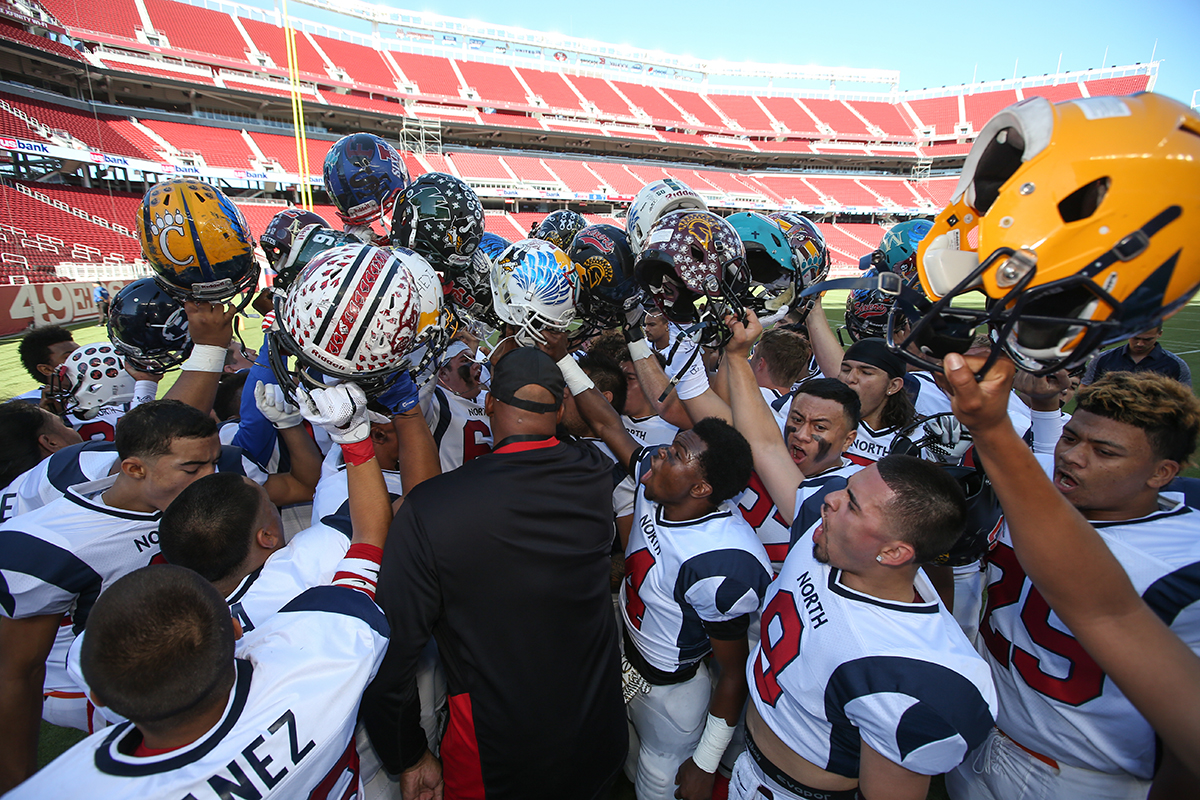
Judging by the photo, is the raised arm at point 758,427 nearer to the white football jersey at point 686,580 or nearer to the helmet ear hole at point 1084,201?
the white football jersey at point 686,580

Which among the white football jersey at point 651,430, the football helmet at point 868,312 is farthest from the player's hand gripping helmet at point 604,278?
the football helmet at point 868,312

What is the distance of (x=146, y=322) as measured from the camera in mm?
3180

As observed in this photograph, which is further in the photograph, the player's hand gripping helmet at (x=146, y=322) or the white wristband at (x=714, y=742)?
the player's hand gripping helmet at (x=146, y=322)

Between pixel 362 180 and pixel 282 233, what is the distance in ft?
1.79

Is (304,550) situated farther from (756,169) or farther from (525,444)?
(756,169)

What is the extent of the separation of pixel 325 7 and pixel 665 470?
47.2 m

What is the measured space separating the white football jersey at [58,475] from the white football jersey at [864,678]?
255cm

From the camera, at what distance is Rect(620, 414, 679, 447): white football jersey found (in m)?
3.88

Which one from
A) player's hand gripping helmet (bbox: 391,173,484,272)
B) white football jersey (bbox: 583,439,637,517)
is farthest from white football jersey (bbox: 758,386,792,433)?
player's hand gripping helmet (bbox: 391,173,484,272)

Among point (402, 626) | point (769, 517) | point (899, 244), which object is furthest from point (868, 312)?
point (402, 626)

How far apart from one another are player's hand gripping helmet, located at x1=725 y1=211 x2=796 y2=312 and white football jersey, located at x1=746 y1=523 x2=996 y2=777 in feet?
4.59

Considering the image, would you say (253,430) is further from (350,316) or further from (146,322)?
(350,316)

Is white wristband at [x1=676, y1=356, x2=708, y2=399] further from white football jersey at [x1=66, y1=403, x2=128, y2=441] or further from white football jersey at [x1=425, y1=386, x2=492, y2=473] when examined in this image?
white football jersey at [x1=66, y1=403, x2=128, y2=441]

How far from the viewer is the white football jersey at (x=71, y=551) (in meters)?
2.02
